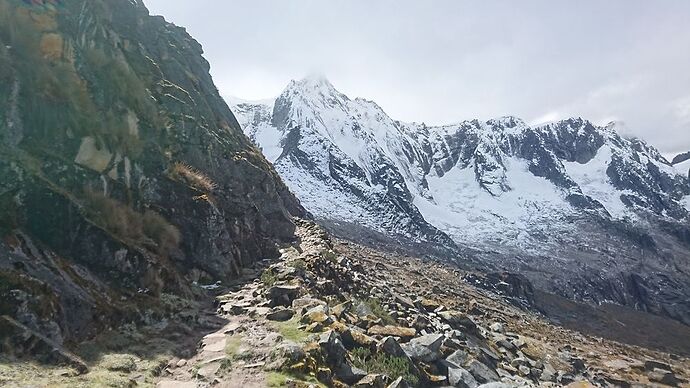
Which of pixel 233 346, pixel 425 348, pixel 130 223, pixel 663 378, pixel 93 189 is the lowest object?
pixel 233 346

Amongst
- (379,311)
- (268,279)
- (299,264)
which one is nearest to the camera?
(379,311)

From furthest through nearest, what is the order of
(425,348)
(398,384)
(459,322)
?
(459,322), (425,348), (398,384)

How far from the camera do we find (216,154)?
28797 millimetres

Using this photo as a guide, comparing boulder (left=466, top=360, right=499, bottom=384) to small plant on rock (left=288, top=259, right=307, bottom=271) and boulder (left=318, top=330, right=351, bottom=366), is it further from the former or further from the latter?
small plant on rock (left=288, top=259, right=307, bottom=271)

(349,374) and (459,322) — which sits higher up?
(459,322)

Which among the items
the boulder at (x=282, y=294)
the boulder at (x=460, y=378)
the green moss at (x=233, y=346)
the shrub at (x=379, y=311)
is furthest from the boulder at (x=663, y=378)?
the green moss at (x=233, y=346)

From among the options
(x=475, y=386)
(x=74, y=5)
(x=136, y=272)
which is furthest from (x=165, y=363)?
(x=74, y=5)

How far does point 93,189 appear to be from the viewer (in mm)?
16250

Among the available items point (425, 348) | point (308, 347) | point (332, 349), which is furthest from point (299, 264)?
point (308, 347)

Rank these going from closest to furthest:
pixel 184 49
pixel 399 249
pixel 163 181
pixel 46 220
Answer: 1. pixel 46 220
2. pixel 163 181
3. pixel 184 49
4. pixel 399 249

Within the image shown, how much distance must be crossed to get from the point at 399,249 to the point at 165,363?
349 ft

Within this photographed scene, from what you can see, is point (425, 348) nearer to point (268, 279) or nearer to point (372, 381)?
point (372, 381)

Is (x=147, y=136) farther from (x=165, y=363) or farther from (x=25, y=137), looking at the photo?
(x=165, y=363)

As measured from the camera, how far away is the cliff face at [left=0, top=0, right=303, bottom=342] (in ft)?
41.1
